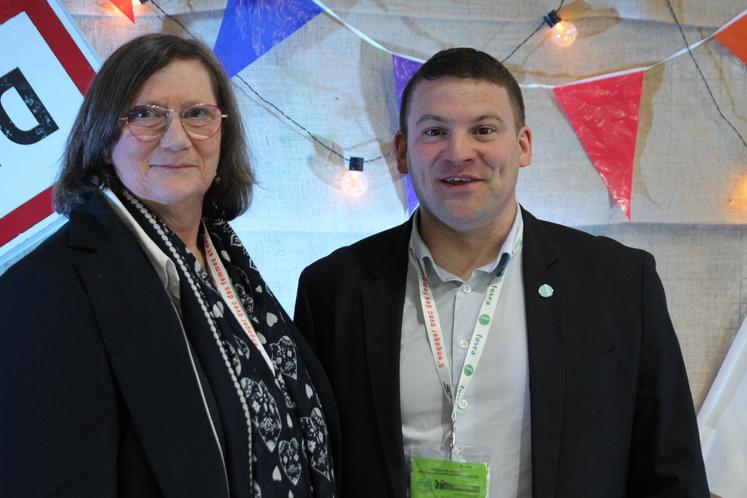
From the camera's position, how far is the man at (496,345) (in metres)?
1.54

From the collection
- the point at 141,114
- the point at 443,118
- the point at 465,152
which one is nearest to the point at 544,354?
the point at 465,152

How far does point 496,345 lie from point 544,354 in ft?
0.35

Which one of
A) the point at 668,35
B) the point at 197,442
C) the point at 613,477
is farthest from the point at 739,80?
the point at 197,442

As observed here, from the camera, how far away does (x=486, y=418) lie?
1.54 meters

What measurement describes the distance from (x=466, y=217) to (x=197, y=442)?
781mm

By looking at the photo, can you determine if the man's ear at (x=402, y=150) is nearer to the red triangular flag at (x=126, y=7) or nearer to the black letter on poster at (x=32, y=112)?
the red triangular flag at (x=126, y=7)

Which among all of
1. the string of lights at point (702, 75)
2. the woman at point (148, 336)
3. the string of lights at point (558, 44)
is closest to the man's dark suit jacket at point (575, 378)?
the woman at point (148, 336)

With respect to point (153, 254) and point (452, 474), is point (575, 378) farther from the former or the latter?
point (153, 254)

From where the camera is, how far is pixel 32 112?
86.4 inches

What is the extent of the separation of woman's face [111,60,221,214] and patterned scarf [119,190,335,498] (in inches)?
2.0

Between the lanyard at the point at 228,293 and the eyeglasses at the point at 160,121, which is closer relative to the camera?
the eyeglasses at the point at 160,121

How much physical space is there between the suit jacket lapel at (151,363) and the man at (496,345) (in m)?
0.52

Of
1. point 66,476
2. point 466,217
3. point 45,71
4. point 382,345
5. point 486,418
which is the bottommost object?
point 486,418

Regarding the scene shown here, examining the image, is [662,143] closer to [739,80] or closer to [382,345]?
[739,80]
